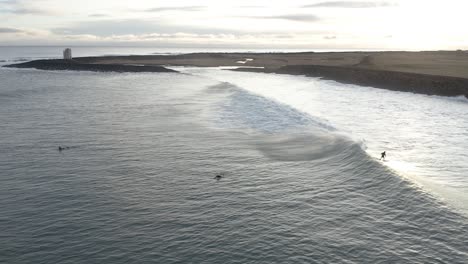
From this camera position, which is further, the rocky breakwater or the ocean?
the rocky breakwater

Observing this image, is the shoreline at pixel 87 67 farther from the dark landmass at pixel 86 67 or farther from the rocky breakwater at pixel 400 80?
the rocky breakwater at pixel 400 80

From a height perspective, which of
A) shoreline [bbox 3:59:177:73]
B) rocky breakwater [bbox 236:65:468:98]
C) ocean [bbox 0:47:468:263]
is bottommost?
ocean [bbox 0:47:468:263]

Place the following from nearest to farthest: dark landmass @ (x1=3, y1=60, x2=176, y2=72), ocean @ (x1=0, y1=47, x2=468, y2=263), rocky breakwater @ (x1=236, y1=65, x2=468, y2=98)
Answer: ocean @ (x1=0, y1=47, x2=468, y2=263), rocky breakwater @ (x1=236, y1=65, x2=468, y2=98), dark landmass @ (x1=3, y1=60, x2=176, y2=72)

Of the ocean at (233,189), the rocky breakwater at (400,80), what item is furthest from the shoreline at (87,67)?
the ocean at (233,189)

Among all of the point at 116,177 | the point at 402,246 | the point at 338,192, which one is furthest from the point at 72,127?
the point at 402,246

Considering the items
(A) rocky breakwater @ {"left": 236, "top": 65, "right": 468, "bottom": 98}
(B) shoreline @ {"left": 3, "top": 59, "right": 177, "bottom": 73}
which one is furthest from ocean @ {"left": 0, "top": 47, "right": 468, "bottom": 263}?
(B) shoreline @ {"left": 3, "top": 59, "right": 177, "bottom": 73}

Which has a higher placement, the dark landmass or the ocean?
the dark landmass

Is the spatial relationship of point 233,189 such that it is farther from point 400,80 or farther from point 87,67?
point 87,67

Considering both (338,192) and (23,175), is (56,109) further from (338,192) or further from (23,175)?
(338,192)

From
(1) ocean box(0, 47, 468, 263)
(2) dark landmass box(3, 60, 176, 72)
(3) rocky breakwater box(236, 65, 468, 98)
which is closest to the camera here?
(1) ocean box(0, 47, 468, 263)

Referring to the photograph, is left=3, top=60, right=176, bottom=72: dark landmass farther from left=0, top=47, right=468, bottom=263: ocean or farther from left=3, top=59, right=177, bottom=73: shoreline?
left=0, top=47, right=468, bottom=263: ocean
